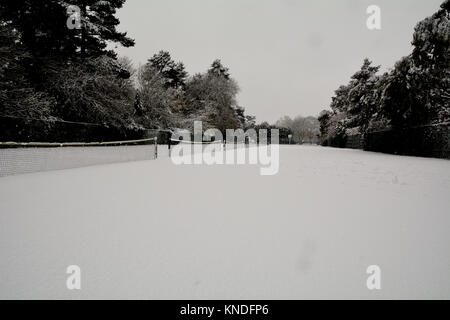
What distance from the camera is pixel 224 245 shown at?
2875mm

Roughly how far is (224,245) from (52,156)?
380 inches

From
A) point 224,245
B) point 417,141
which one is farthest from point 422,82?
point 224,245

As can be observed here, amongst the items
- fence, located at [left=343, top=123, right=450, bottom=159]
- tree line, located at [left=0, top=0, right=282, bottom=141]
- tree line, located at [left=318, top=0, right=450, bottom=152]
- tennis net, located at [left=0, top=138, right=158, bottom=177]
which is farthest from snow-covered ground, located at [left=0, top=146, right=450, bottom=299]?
tree line, located at [left=318, top=0, right=450, bottom=152]

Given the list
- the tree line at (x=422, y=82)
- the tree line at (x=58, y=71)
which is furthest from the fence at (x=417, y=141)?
the tree line at (x=58, y=71)

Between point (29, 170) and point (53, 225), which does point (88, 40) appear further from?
point (53, 225)

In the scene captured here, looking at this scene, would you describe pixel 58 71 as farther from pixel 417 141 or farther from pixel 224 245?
pixel 417 141

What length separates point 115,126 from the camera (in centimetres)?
1747

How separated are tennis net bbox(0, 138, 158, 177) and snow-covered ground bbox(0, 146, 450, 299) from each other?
4.10 m

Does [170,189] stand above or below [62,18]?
below

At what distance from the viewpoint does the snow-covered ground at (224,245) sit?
2.09 metres

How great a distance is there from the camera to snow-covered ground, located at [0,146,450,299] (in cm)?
209

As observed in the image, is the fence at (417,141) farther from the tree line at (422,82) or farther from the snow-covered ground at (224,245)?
the snow-covered ground at (224,245)
